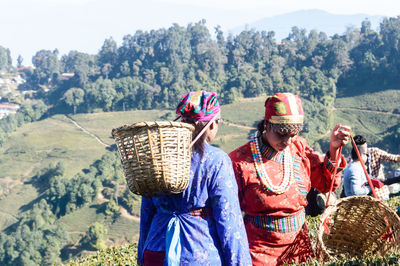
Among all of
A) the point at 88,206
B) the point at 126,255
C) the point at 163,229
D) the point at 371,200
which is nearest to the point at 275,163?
the point at 371,200

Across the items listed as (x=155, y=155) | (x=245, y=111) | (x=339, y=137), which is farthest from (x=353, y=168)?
(x=245, y=111)

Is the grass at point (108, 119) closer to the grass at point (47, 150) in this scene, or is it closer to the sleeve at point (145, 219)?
the grass at point (47, 150)

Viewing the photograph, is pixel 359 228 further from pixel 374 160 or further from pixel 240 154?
pixel 374 160

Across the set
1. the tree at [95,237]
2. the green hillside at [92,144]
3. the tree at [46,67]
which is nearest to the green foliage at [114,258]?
the tree at [95,237]

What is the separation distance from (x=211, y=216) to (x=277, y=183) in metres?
0.60

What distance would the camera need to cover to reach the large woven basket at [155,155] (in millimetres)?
1737

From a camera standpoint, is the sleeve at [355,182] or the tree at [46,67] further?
the tree at [46,67]

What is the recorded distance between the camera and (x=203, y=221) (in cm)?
197

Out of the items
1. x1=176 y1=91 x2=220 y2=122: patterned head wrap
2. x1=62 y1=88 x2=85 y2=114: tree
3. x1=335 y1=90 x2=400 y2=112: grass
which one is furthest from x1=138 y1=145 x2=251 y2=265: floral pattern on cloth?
x1=62 y1=88 x2=85 y2=114: tree

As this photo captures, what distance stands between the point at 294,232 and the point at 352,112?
197 feet

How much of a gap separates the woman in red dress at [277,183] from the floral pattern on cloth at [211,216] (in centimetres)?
47

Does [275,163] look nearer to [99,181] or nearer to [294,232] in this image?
[294,232]

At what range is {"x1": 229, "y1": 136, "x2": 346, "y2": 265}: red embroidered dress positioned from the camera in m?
2.43

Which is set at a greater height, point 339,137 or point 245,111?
point 339,137
